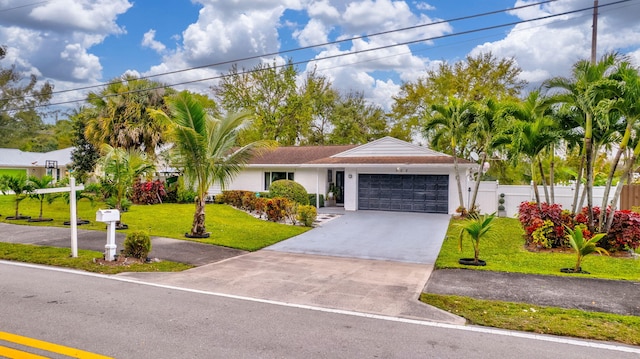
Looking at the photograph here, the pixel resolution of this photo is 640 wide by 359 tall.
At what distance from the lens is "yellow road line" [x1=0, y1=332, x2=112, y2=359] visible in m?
4.25

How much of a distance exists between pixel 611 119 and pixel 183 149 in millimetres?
11773

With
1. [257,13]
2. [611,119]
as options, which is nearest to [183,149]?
[257,13]

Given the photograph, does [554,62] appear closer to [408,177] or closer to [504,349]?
[408,177]

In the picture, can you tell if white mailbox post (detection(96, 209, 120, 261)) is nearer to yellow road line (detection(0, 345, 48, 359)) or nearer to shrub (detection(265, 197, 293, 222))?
yellow road line (detection(0, 345, 48, 359))

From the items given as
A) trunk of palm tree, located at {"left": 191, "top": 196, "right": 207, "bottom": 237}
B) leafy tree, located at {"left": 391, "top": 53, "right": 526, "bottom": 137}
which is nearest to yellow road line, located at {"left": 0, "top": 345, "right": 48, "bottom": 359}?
trunk of palm tree, located at {"left": 191, "top": 196, "right": 207, "bottom": 237}

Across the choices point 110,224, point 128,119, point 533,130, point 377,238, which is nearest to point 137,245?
point 110,224

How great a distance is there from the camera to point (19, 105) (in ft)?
135

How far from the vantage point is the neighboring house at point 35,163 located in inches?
1143

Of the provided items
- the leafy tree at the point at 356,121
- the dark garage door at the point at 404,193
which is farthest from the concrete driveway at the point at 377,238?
the leafy tree at the point at 356,121

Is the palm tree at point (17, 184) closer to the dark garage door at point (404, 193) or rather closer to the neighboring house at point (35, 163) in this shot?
the dark garage door at point (404, 193)

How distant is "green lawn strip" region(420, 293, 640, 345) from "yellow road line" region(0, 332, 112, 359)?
4.76 m

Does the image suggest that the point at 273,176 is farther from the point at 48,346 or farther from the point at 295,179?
the point at 48,346

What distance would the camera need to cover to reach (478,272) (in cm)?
843

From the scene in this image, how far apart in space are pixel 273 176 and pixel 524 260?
15970 mm
